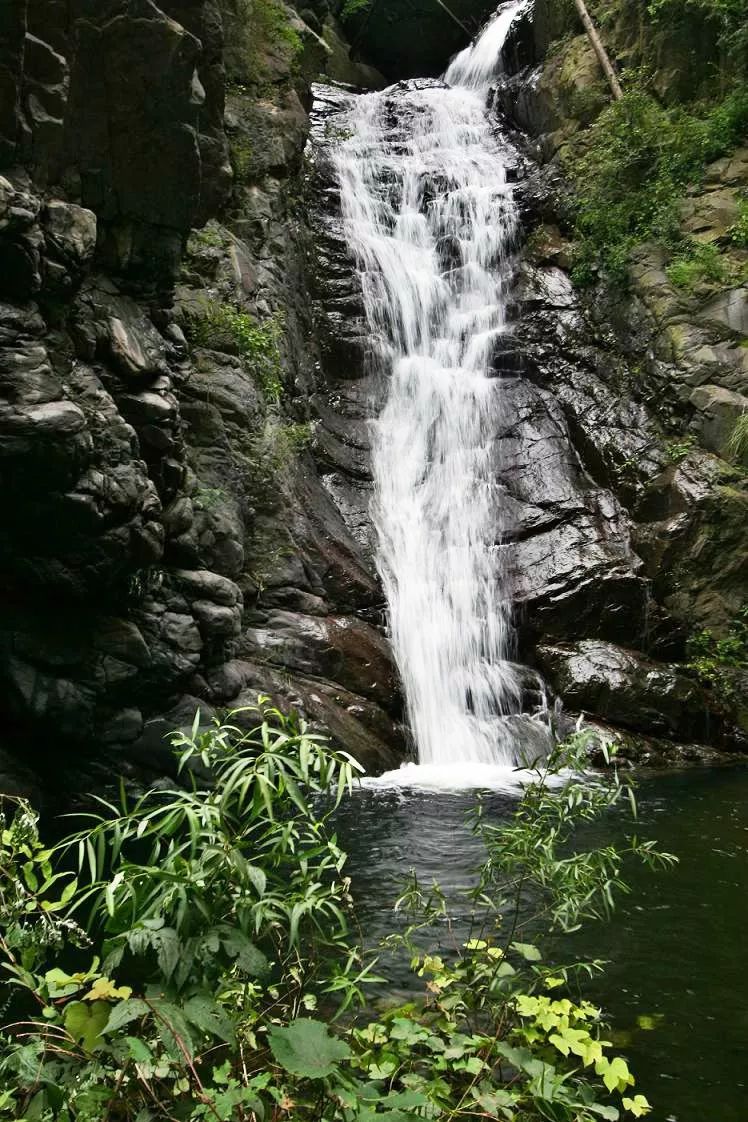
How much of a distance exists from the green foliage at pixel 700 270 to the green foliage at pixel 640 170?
62 centimetres

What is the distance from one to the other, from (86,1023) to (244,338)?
32.3 ft

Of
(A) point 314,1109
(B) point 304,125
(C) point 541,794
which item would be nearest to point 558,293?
(B) point 304,125

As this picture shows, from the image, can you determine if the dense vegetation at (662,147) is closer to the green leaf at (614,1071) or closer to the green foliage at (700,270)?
the green foliage at (700,270)

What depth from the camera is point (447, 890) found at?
17.6 ft

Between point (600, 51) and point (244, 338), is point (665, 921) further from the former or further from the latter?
point (600, 51)

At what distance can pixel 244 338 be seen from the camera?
10742 millimetres

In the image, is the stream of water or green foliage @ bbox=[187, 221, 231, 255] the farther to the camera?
green foliage @ bbox=[187, 221, 231, 255]

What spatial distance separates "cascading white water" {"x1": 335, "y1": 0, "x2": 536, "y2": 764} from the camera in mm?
10656

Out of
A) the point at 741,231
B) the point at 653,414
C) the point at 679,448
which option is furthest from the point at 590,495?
the point at 741,231

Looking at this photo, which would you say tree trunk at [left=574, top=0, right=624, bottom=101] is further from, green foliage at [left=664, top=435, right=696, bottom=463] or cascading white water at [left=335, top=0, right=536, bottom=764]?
green foliage at [left=664, top=435, right=696, bottom=463]

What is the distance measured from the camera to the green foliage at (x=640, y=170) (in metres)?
14.2

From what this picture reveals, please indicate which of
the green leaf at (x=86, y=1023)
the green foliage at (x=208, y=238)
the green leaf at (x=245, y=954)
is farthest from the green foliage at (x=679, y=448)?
the green leaf at (x=86, y=1023)

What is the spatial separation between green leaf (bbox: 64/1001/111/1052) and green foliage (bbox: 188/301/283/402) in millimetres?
9470

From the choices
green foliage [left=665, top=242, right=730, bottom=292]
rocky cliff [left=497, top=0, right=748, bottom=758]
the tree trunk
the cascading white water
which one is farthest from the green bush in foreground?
the tree trunk
